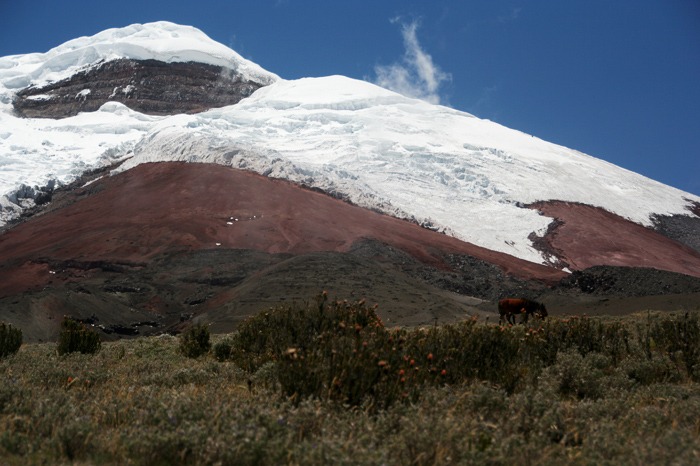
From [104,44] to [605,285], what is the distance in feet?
347

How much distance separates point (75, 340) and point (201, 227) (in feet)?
116

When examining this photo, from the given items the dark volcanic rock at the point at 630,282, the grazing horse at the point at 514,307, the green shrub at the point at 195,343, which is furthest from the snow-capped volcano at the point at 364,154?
the green shrub at the point at 195,343

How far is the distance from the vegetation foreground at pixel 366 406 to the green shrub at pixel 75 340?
7.30 feet

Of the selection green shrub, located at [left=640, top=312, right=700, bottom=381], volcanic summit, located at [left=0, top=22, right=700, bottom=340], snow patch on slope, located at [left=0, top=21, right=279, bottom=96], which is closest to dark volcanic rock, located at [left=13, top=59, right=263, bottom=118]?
volcanic summit, located at [left=0, top=22, right=700, bottom=340]

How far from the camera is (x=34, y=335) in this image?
2583 cm

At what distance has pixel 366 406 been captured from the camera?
5.44 m

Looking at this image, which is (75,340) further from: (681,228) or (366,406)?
(681,228)

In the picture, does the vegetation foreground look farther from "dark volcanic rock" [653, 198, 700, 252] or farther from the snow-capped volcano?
"dark volcanic rock" [653, 198, 700, 252]

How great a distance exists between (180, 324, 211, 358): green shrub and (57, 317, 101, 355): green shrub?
157 centimetres

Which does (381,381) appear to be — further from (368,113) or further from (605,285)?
(368,113)

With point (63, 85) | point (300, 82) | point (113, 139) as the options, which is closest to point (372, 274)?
point (113, 139)

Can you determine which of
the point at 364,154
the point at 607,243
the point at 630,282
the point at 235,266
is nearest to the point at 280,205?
the point at 235,266

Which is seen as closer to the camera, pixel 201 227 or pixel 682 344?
pixel 682 344

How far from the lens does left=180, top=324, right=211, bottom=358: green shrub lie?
1223 cm
